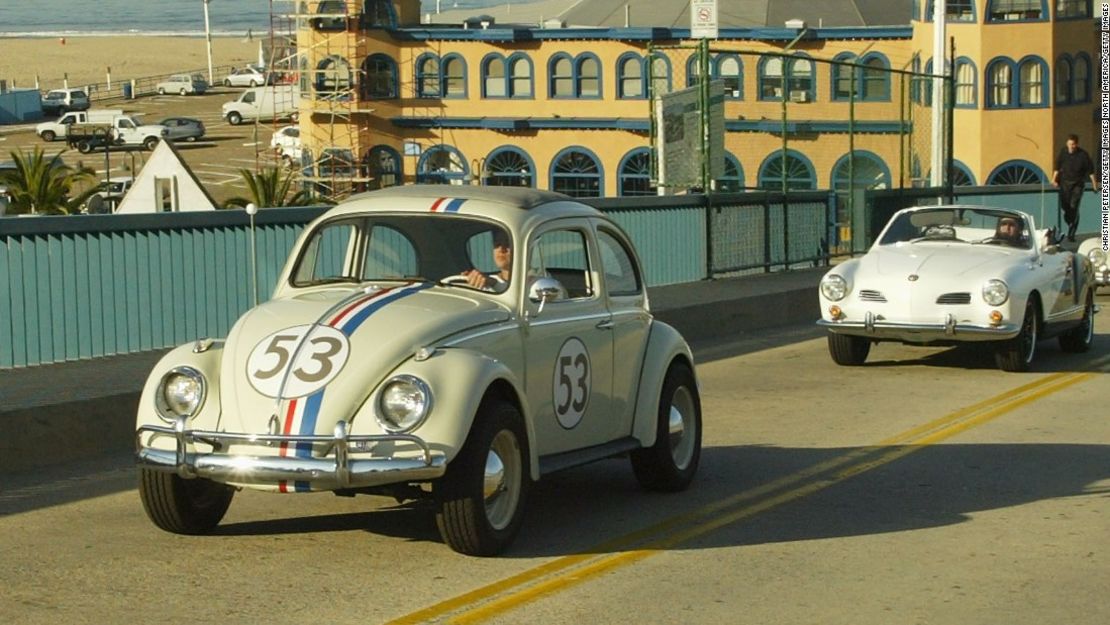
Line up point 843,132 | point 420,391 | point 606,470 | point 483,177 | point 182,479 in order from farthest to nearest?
point 483,177
point 843,132
point 606,470
point 182,479
point 420,391

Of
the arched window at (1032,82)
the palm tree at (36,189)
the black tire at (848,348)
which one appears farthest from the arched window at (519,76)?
the black tire at (848,348)

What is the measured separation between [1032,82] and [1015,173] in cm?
331

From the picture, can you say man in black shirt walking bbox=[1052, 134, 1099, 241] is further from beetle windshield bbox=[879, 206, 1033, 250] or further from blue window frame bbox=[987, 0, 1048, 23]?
blue window frame bbox=[987, 0, 1048, 23]

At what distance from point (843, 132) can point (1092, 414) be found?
54.1 m

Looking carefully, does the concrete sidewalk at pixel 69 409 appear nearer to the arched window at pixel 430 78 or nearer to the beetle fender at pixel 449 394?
the beetle fender at pixel 449 394

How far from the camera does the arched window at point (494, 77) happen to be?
279ft

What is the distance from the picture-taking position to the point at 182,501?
883 cm

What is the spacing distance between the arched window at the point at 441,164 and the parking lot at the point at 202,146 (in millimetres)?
7467

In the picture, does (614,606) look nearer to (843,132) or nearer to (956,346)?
(956,346)

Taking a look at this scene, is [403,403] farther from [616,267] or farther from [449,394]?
[616,267]

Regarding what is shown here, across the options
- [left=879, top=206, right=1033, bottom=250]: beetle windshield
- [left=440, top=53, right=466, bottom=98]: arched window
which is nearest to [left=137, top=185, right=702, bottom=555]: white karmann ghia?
[left=879, top=206, right=1033, bottom=250]: beetle windshield

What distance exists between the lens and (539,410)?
9.16 m

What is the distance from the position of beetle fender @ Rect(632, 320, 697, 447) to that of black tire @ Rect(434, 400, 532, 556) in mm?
1448

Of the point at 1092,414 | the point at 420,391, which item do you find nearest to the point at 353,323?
the point at 420,391
